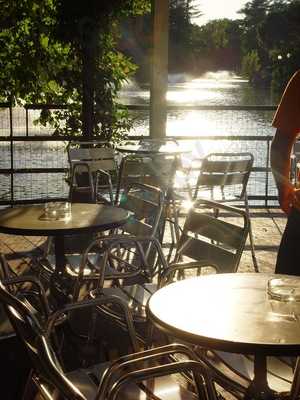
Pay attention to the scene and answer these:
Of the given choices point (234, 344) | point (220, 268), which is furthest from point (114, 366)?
point (220, 268)

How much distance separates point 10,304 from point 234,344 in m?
0.74

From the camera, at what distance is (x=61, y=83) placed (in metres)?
8.97

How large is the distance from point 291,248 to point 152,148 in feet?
15.8

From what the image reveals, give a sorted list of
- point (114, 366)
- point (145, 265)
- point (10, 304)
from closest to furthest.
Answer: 1. point (114, 366)
2. point (10, 304)
3. point (145, 265)

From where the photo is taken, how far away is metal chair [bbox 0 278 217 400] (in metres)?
2.06

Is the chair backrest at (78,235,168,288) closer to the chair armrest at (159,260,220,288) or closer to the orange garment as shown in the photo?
the chair armrest at (159,260,220,288)

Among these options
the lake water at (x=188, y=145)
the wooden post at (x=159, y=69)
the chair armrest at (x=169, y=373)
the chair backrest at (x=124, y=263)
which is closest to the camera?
the chair armrest at (x=169, y=373)

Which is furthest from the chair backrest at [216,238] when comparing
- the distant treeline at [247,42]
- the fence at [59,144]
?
the distant treeline at [247,42]

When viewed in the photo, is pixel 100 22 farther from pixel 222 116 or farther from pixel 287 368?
pixel 287 368

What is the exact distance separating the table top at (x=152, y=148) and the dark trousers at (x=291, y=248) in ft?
11.9

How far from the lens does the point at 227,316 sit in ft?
7.96

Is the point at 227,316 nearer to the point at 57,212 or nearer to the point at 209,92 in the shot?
the point at 57,212

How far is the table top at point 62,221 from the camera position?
411cm

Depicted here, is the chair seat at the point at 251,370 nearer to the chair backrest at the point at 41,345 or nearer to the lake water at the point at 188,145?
the chair backrest at the point at 41,345
